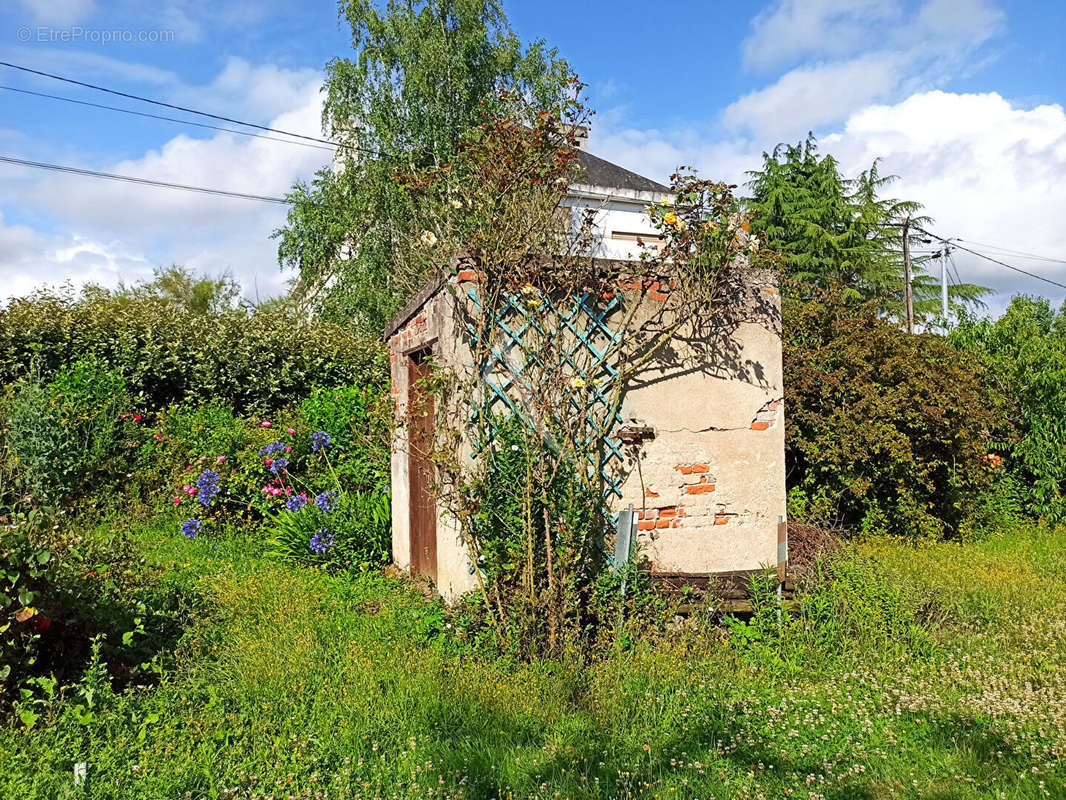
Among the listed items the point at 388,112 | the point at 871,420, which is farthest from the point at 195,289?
the point at 871,420

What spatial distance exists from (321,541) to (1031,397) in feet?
28.5

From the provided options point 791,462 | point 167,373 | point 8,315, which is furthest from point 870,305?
point 8,315

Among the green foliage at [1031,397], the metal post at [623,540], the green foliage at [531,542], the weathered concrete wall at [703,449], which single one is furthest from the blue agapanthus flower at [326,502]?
the green foliage at [1031,397]

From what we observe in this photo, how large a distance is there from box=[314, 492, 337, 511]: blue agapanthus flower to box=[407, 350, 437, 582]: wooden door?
119 centimetres

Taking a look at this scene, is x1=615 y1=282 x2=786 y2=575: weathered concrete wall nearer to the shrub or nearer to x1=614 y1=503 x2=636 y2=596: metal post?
x1=614 y1=503 x2=636 y2=596: metal post

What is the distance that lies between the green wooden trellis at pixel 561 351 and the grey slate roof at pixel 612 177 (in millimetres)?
12727

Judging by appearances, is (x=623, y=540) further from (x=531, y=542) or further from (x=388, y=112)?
(x=388, y=112)

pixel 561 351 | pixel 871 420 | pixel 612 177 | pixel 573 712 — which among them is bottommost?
pixel 573 712

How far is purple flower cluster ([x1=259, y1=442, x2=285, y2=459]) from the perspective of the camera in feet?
25.8

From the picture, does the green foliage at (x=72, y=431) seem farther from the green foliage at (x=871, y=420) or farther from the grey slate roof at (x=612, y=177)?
the grey slate roof at (x=612, y=177)

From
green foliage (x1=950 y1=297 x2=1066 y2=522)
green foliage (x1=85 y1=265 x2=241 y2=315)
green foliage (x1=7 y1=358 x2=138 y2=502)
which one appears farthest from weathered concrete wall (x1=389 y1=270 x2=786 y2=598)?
green foliage (x1=85 y1=265 x2=241 y2=315)

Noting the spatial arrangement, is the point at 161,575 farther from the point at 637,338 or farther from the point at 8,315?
the point at 8,315

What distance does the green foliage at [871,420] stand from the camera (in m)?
7.10

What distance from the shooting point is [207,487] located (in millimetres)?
7535
